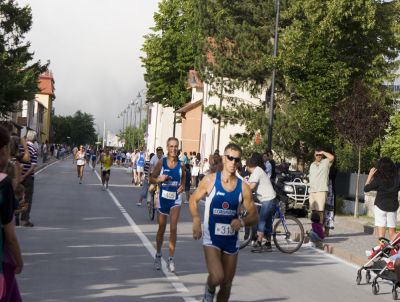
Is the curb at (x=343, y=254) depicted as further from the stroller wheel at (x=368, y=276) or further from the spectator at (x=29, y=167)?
the spectator at (x=29, y=167)

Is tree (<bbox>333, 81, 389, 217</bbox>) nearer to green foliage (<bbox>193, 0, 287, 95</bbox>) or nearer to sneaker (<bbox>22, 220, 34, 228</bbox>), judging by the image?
sneaker (<bbox>22, 220, 34, 228</bbox>)

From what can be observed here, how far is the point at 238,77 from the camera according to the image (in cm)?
3959

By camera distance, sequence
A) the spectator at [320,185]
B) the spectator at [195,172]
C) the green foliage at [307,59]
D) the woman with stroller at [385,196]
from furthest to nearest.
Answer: the spectator at [195,172] < the green foliage at [307,59] < the spectator at [320,185] < the woman with stroller at [385,196]

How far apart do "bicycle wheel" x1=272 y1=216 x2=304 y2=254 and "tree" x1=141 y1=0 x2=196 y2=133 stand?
158 ft

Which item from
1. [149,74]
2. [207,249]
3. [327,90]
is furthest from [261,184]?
[149,74]

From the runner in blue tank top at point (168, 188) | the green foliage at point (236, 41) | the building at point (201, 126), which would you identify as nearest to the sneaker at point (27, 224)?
the runner in blue tank top at point (168, 188)

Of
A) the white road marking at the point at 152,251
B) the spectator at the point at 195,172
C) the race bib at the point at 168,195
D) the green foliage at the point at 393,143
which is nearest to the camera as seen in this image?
the white road marking at the point at 152,251

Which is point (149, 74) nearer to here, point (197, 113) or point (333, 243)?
point (197, 113)

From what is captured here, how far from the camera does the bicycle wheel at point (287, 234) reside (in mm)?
14453

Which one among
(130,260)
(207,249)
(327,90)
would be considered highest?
(327,90)

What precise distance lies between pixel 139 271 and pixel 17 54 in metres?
41.1

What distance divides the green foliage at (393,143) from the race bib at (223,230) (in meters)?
21.0

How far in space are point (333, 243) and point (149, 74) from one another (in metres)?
49.3

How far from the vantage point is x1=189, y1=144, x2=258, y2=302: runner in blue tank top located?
7219 mm
